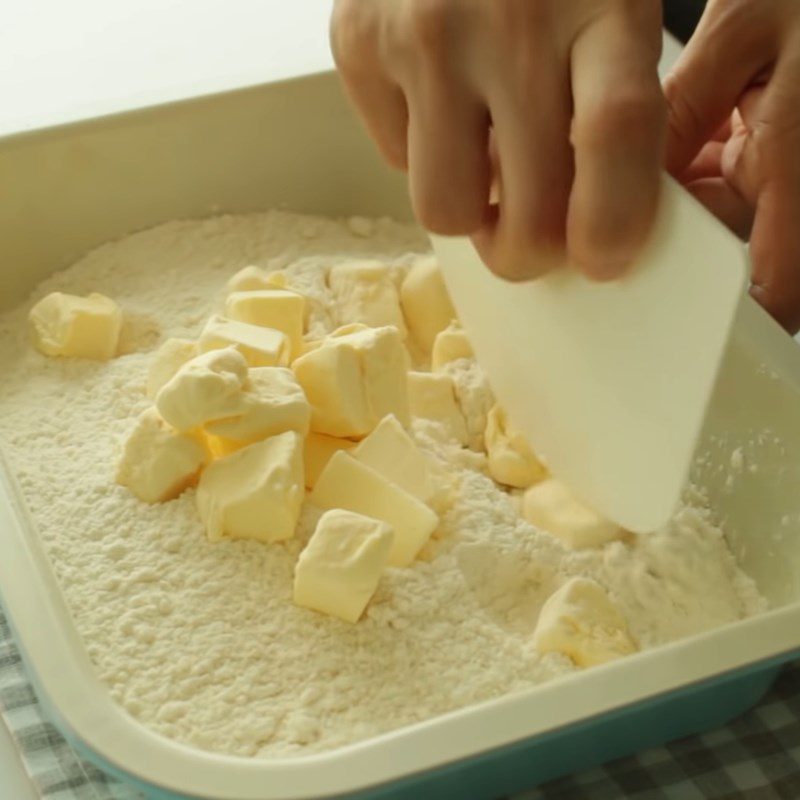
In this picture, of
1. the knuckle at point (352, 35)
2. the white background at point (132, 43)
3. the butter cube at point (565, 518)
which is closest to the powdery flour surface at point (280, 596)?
the butter cube at point (565, 518)

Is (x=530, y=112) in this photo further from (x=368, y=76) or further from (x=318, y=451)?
(x=318, y=451)

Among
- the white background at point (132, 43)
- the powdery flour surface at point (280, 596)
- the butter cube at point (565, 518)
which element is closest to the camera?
the powdery flour surface at point (280, 596)

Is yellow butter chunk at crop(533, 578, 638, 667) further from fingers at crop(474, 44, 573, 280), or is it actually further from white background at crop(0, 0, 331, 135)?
white background at crop(0, 0, 331, 135)

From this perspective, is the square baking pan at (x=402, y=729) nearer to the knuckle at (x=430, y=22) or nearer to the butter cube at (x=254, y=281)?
the butter cube at (x=254, y=281)

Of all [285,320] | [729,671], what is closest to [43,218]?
[285,320]

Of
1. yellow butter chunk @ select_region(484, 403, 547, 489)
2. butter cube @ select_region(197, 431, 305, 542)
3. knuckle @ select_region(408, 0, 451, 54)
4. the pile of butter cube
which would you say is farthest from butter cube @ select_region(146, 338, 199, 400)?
knuckle @ select_region(408, 0, 451, 54)

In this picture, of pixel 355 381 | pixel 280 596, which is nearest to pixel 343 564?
pixel 280 596
